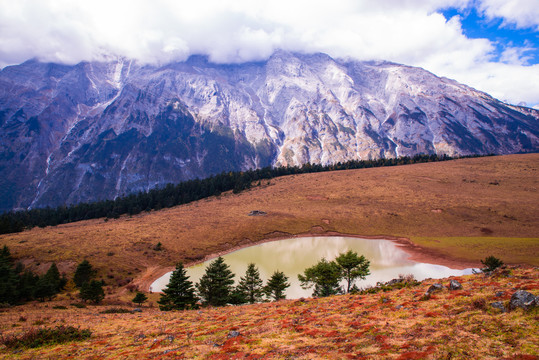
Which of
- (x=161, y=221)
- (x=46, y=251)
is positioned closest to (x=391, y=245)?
(x=161, y=221)

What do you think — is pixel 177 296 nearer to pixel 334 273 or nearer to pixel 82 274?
pixel 334 273

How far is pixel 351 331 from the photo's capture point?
11922 millimetres

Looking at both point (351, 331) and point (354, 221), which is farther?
point (354, 221)

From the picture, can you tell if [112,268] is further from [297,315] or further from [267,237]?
[297,315]

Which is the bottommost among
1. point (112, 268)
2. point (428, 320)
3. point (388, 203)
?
point (112, 268)

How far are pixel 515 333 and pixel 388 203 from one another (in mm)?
78022

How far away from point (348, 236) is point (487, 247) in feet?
88.8

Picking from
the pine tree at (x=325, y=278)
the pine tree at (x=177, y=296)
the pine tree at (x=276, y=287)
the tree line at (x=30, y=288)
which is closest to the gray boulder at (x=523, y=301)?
the pine tree at (x=325, y=278)

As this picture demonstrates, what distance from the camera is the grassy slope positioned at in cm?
4962

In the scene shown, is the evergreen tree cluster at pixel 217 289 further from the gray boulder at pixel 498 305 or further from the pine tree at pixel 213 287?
the gray boulder at pixel 498 305

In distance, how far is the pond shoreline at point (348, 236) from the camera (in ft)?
143

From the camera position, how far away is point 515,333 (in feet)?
29.2

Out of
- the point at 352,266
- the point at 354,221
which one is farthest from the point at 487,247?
the point at 352,266

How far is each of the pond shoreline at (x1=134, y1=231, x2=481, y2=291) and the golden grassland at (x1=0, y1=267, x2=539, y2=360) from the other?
86.3 ft
